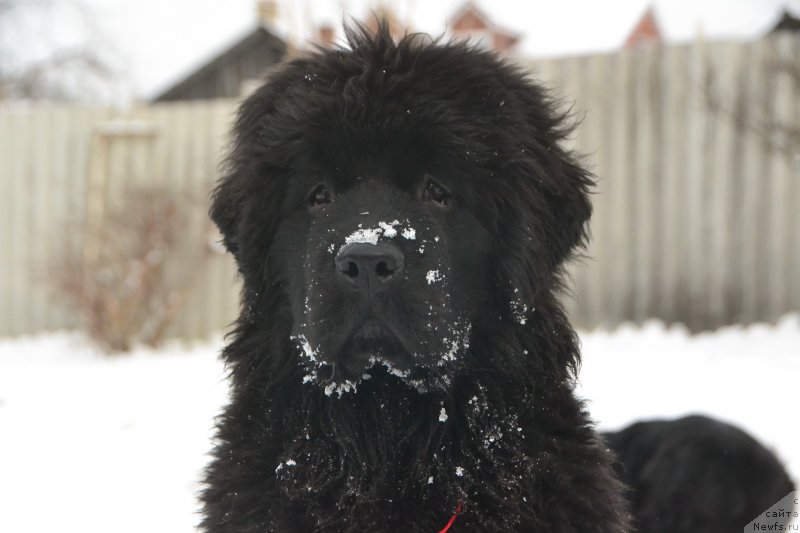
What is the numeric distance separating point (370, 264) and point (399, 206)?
0.28 m

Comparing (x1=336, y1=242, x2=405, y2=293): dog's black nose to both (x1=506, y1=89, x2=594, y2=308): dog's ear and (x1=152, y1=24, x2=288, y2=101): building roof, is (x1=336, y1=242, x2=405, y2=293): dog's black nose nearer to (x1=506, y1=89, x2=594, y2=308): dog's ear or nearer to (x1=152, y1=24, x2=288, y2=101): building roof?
(x1=506, y1=89, x2=594, y2=308): dog's ear

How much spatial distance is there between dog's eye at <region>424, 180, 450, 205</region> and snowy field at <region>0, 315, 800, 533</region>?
1.12 metres

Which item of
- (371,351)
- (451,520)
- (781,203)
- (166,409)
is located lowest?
(166,409)

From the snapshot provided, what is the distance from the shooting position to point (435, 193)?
2.26 m

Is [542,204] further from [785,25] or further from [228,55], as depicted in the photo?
[228,55]

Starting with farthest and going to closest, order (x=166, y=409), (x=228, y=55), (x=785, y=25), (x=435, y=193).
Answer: (x=228, y=55) < (x=785, y=25) < (x=166, y=409) < (x=435, y=193)

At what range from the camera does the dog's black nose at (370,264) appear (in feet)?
6.39

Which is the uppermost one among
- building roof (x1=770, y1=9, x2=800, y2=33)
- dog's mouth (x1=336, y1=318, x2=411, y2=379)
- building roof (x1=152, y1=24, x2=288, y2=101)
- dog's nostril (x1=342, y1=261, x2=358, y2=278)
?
building roof (x1=152, y1=24, x2=288, y2=101)

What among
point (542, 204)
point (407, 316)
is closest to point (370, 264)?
point (407, 316)

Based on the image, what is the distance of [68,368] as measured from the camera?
7703 mm

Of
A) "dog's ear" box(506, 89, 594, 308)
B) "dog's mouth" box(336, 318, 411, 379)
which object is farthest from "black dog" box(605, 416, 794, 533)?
"dog's mouth" box(336, 318, 411, 379)

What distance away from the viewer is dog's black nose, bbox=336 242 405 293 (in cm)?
195

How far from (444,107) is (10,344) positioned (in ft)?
28.7

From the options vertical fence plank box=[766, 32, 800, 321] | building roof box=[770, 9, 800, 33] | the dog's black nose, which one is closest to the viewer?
the dog's black nose
